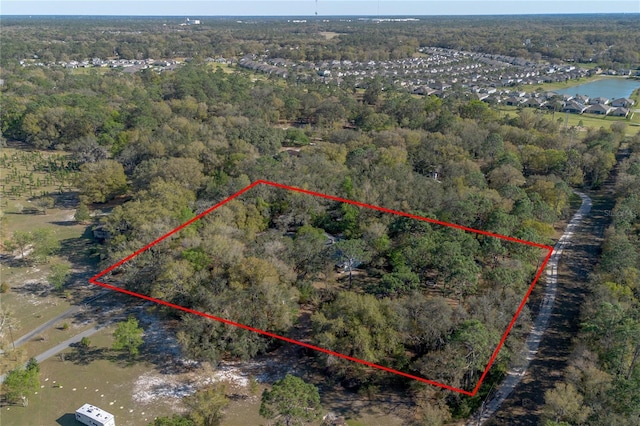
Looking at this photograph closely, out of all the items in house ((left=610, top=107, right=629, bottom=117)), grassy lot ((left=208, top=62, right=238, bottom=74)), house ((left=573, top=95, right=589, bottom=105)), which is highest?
grassy lot ((left=208, top=62, right=238, bottom=74))

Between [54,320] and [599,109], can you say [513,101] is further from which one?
[54,320]

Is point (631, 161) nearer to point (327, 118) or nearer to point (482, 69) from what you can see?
point (327, 118)

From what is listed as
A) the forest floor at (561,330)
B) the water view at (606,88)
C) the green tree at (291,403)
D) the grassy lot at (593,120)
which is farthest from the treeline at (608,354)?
the water view at (606,88)

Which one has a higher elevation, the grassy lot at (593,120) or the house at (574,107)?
the house at (574,107)

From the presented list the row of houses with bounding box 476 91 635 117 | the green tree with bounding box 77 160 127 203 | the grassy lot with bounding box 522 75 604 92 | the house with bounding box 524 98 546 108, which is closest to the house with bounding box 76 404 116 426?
the green tree with bounding box 77 160 127 203

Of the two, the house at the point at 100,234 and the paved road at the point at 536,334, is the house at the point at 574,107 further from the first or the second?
the house at the point at 100,234

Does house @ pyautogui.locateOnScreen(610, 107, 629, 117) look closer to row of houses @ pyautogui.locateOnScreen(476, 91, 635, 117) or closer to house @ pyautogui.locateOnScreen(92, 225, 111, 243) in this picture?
row of houses @ pyautogui.locateOnScreen(476, 91, 635, 117)
